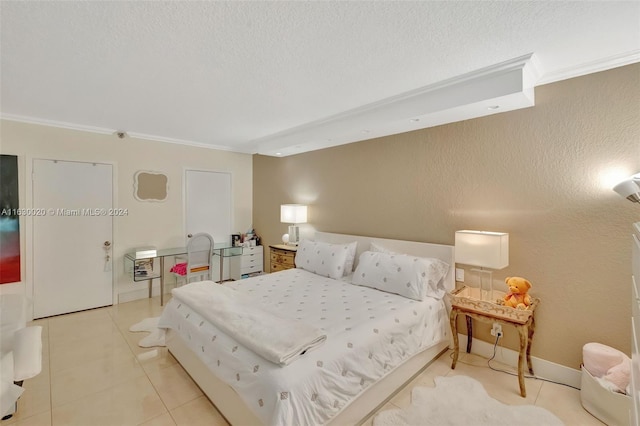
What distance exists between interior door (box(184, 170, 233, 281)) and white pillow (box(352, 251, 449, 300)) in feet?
10.4

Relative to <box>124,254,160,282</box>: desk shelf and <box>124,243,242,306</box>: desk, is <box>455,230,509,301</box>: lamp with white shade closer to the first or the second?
<box>124,243,242,306</box>: desk

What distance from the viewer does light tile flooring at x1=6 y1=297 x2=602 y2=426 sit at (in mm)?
2031

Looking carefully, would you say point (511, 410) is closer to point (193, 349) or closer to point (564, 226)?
point (564, 226)

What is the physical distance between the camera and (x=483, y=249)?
246 centimetres

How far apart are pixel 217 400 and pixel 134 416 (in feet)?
1.91

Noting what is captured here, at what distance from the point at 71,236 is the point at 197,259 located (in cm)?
161

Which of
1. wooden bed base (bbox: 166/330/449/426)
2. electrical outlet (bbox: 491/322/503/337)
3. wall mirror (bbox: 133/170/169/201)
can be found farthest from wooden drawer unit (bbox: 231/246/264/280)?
electrical outlet (bbox: 491/322/503/337)

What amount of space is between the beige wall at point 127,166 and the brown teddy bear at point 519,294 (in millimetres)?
4542

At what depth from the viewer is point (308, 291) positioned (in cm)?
298

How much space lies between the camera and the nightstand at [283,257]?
14.3 feet

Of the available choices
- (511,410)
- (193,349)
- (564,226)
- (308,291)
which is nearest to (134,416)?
(193,349)

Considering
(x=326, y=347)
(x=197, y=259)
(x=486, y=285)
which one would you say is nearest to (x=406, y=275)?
(x=486, y=285)

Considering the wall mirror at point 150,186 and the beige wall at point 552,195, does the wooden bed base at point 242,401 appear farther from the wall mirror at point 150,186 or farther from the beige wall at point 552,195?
the wall mirror at point 150,186

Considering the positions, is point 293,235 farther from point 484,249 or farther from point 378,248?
point 484,249
